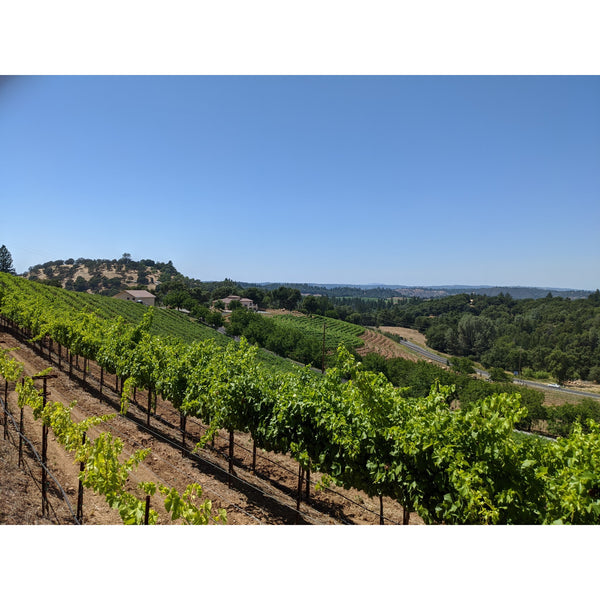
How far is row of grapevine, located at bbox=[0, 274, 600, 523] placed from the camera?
3.51 meters

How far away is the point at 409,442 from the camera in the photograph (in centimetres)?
416

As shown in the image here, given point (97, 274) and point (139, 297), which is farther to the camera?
point (97, 274)

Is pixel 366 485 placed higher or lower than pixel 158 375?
lower

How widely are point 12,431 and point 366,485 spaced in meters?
7.39

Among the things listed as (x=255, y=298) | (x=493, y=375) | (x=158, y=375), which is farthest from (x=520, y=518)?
(x=255, y=298)

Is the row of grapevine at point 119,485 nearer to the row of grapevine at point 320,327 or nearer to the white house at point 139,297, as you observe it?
the row of grapevine at point 320,327

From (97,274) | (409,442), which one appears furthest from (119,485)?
(97,274)

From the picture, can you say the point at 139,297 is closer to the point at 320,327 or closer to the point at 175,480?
the point at 320,327

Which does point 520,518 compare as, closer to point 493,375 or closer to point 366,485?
point 366,485

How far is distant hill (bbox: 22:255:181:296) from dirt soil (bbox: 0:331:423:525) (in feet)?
323

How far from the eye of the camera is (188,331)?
42.9 metres

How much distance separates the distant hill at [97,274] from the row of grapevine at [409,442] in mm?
102139

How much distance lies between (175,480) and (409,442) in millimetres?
4973

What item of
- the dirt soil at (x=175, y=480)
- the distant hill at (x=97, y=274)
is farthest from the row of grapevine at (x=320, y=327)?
the dirt soil at (x=175, y=480)
